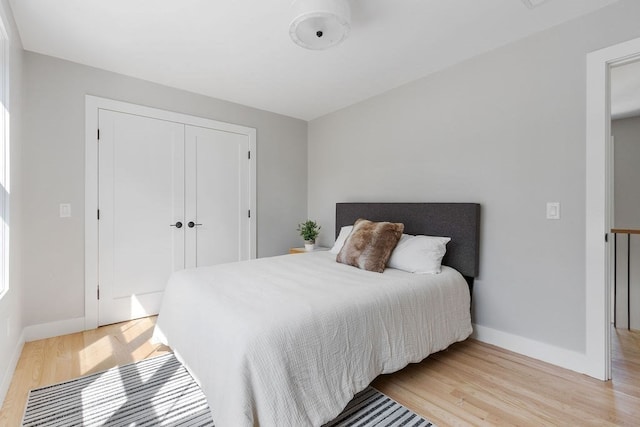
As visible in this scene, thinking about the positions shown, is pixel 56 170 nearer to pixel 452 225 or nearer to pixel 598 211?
pixel 452 225

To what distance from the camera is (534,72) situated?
7.38ft

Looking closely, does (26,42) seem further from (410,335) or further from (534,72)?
(534,72)

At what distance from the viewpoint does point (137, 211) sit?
10.0ft

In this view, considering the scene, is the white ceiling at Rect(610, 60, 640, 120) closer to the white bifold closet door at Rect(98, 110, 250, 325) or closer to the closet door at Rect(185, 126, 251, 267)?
the closet door at Rect(185, 126, 251, 267)

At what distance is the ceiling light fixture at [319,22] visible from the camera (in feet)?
5.35

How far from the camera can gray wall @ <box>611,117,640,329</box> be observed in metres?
3.60

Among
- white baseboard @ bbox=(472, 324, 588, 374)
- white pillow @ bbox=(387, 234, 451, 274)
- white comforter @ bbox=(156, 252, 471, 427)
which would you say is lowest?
white baseboard @ bbox=(472, 324, 588, 374)

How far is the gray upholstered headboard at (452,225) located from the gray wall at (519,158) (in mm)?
144

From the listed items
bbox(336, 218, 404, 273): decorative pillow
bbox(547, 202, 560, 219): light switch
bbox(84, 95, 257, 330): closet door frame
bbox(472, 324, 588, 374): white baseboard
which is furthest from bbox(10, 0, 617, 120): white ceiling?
bbox(472, 324, 588, 374): white baseboard

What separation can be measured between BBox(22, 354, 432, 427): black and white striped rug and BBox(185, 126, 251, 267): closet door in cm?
158

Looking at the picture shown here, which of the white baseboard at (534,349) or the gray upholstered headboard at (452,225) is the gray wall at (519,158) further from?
the gray upholstered headboard at (452,225)

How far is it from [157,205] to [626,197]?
5.71 m

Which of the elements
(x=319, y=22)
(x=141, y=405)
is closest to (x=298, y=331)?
(x=141, y=405)

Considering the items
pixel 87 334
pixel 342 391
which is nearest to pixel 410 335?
pixel 342 391
